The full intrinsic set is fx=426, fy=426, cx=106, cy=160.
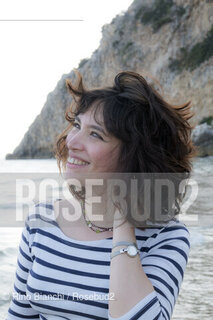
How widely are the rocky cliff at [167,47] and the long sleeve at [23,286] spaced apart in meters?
22.1

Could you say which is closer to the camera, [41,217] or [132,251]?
[132,251]

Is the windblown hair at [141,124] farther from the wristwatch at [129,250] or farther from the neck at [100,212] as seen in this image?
the wristwatch at [129,250]

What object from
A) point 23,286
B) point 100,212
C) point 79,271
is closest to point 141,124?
point 100,212

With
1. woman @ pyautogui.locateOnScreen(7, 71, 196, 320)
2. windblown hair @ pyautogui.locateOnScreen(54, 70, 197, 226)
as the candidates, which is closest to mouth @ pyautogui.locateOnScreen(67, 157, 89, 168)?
woman @ pyautogui.locateOnScreen(7, 71, 196, 320)

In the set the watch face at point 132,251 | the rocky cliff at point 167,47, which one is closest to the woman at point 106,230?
the watch face at point 132,251

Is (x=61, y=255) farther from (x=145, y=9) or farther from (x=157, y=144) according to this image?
(x=145, y=9)

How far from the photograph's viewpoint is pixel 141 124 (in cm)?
163

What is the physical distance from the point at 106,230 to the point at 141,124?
0.43 meters

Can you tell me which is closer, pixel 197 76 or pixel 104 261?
pixel 104 261

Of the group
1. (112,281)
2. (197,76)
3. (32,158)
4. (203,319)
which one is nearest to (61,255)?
(112,281)

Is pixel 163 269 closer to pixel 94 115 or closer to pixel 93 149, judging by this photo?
pixel 93 149

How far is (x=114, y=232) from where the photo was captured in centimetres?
150

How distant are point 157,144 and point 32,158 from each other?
56.4m

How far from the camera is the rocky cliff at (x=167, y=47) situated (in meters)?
27.3
